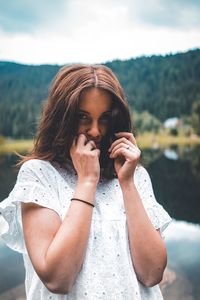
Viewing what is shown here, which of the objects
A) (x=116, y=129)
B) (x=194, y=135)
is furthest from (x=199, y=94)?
(x=116, y=129)

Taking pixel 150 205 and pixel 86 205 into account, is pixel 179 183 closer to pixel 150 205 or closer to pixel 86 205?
pixel 150 205

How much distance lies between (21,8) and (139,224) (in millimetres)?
29674

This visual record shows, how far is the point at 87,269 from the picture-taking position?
3.49ft

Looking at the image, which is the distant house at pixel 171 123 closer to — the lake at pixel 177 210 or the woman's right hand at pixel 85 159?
the lake at pixel 177 210

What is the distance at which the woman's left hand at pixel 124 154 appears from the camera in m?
1.20

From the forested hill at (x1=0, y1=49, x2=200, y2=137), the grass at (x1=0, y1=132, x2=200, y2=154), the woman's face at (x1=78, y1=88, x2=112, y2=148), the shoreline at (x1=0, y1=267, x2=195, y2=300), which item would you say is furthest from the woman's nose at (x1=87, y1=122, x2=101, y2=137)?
the forested hill at (x1=0, y1=49, x2=200, y2=137)

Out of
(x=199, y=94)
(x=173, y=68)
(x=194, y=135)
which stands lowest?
(x=194, y=135)

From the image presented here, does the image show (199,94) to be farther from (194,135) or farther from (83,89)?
(83,89)

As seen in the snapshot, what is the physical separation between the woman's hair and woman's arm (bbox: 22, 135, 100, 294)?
19 cm

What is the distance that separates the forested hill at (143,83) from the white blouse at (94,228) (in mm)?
24592

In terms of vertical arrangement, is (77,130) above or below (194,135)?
above

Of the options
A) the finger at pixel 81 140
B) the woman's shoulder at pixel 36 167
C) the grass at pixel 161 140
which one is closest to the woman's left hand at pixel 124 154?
the finger at pixel 81 140

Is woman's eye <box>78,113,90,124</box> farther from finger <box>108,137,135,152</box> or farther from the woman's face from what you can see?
finger <box>108,137,135,152</box>

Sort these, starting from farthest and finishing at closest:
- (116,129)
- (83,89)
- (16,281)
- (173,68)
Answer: (173,68) < (16,281) < (116,129) < (83,89)
